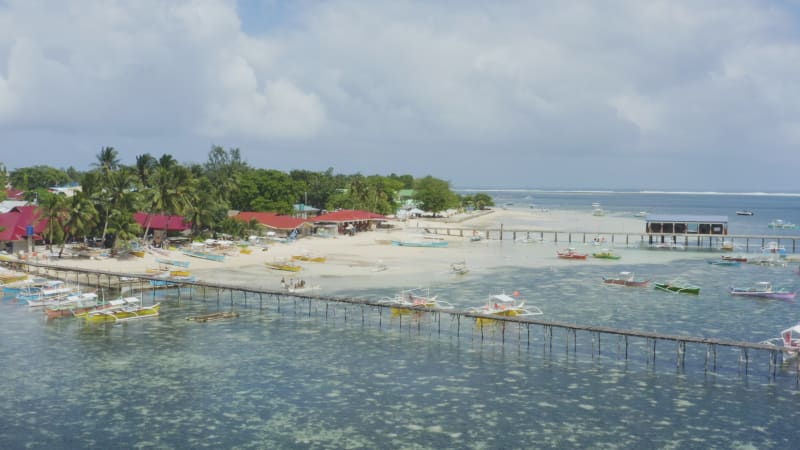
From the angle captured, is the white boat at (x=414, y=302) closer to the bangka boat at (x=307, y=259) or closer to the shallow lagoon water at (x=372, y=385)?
the shallow lagoon water at (x=372, y=385)

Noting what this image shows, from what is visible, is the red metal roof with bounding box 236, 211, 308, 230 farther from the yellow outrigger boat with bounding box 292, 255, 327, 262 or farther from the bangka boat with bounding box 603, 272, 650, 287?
the bangka boat with bounding box 603, 272, 650, 287

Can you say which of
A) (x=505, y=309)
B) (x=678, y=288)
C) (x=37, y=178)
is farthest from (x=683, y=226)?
(x=37, y=178)

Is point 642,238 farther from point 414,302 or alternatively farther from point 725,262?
point 414,302

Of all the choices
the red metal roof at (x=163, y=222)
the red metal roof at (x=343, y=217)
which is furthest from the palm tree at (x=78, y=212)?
the red metal roof at (x=343, y=217)

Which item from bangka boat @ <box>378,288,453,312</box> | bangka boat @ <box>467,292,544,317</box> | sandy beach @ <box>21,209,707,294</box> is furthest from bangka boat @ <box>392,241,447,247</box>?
bangka boat @ <box>467,292,544,317</box>

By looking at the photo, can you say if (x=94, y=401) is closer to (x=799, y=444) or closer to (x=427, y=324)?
(x=427, y=324)

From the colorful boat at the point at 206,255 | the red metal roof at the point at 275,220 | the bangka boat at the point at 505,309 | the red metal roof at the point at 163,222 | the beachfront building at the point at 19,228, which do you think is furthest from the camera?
the red metal roof at the point at 275,220

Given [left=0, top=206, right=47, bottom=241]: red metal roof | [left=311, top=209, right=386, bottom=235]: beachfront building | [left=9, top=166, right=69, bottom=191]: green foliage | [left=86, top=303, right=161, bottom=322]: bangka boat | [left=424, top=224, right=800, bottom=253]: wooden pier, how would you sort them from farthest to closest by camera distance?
[left=9, top=166, right=69, bottom=191]: green foliage < [left=311, top=209, right=386, bottom=235]: beachfront building < [left=424, top=224, right=800, bottom=253]: wooden pier < [left=0, top=206, right=47, bottom=241]: red metal roof < [left=86, top=303, right=161, bottom=322]: bangka boat
